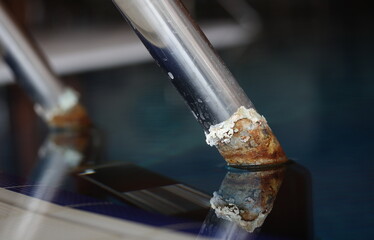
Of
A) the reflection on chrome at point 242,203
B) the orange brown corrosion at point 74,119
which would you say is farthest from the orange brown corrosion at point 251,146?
the orange brown corrosion at point 74,119

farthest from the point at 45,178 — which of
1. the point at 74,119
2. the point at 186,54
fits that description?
the point at 74,119

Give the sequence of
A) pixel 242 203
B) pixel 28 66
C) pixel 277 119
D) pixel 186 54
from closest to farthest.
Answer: pixel 242 203
pixel 186 54
pixel 277 119
pixel 28 66

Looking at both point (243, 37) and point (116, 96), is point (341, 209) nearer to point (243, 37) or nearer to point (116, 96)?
point (116, 96)

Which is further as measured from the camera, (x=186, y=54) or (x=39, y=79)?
(x=39, y=79)

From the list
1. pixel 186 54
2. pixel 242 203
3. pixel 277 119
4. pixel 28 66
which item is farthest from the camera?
pixel 28 66

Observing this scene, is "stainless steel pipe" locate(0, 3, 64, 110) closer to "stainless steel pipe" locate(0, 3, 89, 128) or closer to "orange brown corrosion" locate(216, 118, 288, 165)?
"stainless steel pipe" locate(0, 3, 89, 128)

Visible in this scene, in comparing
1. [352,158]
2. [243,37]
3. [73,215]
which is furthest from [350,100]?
[243,37]

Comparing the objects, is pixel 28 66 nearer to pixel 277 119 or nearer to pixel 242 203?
pixel 277 119
